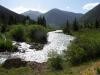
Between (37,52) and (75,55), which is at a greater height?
(75,55)

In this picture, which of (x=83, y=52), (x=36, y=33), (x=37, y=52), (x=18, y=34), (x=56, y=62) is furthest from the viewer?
(x=36, y=33)

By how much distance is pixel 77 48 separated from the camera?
34688 millimetres

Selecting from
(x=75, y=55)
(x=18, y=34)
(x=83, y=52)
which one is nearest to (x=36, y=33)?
(x=18, y=34)

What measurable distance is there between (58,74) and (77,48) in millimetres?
8885

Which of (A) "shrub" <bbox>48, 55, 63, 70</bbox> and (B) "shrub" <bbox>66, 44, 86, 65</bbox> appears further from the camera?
(B) "shrub" <bbox>66, 44, 86, 65</bbox>

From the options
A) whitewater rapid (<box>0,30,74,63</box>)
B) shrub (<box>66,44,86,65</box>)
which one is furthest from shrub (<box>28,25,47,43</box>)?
shrub (<box>66,44,86,65</box>)

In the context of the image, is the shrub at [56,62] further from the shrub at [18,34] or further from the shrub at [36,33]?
the shrub at [36,33]

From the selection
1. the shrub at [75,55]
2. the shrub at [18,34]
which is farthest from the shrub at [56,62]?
Answer: the shrub at [18,34]

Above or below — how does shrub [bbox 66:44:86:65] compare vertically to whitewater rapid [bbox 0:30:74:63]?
above

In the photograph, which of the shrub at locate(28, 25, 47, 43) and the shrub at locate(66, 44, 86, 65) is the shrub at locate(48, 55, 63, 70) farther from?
the shrub at locate(28, 25, 47, 43)

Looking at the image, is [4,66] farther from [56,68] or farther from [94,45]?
[94,45]

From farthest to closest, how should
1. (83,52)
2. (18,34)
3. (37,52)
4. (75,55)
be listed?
(18,34)
(37,52)
(83,52)
(75,55)

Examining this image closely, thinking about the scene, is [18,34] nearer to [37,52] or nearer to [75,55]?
[37,52]

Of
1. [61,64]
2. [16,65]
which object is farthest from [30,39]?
[61,64]
